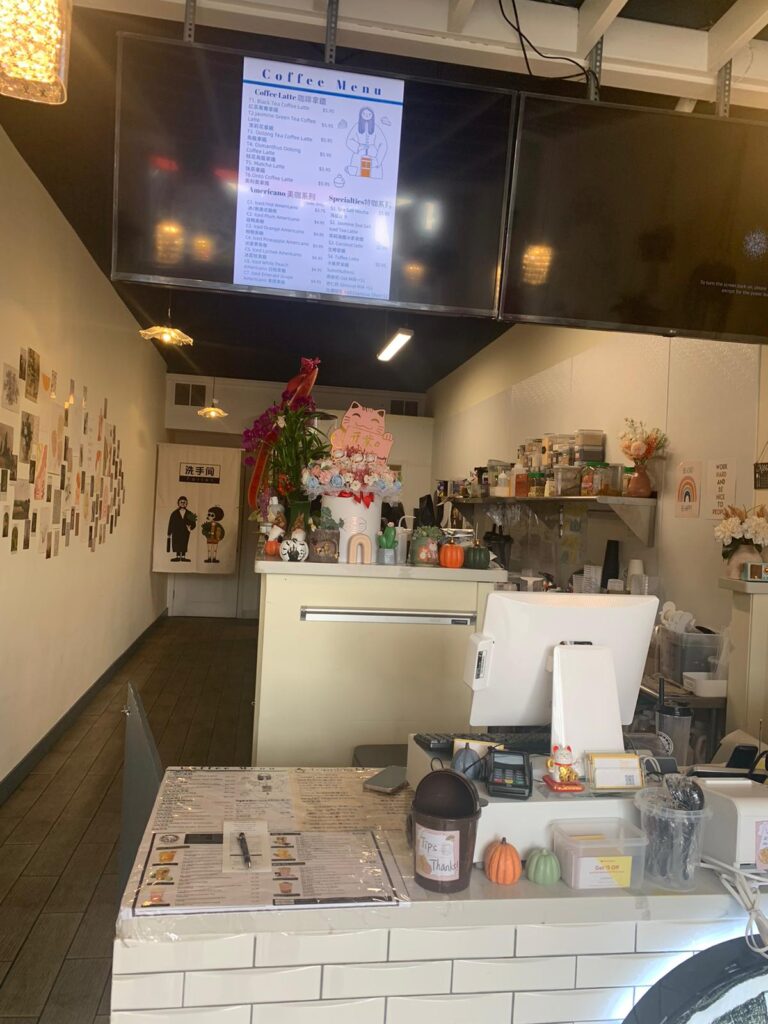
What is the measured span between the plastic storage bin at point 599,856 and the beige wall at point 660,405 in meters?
2.27

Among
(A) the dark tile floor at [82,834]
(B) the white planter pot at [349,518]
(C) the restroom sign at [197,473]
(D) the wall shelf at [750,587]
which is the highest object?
(C) the restroom sign at [197,473]

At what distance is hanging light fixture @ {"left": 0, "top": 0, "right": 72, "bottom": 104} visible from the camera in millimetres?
1198

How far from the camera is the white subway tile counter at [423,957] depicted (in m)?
1.21

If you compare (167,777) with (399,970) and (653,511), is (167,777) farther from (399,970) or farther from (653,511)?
(653,511)

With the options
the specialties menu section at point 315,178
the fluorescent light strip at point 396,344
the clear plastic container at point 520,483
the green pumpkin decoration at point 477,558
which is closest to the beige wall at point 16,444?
the specialties menu section at point 315,178

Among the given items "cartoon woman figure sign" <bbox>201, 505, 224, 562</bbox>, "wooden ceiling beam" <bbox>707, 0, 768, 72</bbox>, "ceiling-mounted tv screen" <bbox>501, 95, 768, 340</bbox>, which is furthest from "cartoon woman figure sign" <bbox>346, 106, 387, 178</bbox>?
"cartoon woman figure sign" <bbox>201, 505, 224, 562</bbox>

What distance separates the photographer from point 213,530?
31.2 ft

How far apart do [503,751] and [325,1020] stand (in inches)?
23.6

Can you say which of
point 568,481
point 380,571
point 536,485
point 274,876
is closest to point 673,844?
point 274,876

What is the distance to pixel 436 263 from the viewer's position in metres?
2.17

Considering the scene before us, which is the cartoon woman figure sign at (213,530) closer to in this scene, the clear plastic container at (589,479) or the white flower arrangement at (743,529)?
the clear plastic container at (589,479)

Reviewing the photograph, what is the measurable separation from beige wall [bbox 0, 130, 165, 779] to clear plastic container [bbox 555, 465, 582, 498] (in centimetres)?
310

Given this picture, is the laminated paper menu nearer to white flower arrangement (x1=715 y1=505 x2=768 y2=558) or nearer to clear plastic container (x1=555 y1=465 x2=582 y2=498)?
white flower arrangement (x1=715 y1=505 x2=768 y2=558)

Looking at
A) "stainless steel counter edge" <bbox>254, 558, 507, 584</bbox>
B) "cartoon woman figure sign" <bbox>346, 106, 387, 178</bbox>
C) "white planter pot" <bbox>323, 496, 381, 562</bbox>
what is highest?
"cartoon woman figure sign" <bbox>346, 106, 387, 178</bbox>
